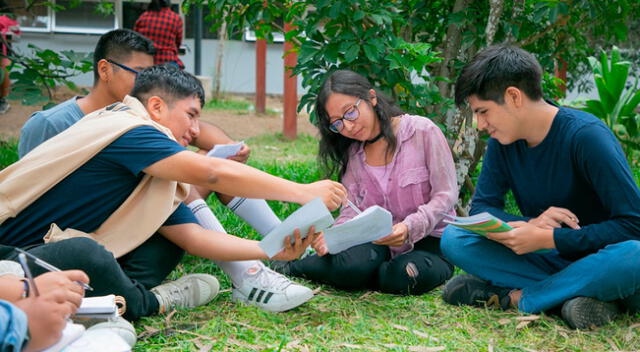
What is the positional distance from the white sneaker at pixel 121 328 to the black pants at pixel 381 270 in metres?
1.06

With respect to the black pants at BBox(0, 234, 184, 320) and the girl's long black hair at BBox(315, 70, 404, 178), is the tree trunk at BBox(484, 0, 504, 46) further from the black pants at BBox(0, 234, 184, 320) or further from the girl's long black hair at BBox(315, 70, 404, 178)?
the black pants at BBox(0, 234, 184, 320)

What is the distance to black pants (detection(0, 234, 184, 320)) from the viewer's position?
7.85ft

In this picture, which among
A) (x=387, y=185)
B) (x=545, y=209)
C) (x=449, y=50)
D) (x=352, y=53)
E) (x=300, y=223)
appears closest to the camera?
(x=300, y=223)

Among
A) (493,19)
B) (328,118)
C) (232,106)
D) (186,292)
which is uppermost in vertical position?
(493,19)

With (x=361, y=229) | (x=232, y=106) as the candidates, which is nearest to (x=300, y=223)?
(x=361, y=229)

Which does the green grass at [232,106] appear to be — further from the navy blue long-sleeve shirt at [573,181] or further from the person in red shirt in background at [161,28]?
the navy blue long-sleeve shirt at [573,181]

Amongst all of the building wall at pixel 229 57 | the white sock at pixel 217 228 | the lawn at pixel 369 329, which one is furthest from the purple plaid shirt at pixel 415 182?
the building wall at pixel 229 57

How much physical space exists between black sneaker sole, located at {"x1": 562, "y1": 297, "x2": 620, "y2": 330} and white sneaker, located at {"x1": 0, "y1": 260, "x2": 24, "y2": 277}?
6.27ft

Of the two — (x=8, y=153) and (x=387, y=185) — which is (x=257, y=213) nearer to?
(x=387, y=185)

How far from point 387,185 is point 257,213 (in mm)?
629

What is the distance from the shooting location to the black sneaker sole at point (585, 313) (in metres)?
2.72

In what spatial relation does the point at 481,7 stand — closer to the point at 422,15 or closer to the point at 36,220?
the point at 422,15

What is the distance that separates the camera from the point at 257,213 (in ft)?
11.4

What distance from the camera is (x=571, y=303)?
2736mm
